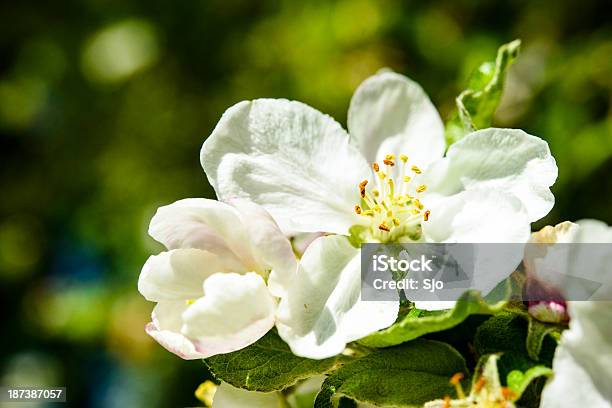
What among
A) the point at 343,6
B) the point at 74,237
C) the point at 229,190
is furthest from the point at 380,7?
the point at 229,190

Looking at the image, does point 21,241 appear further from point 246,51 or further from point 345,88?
point 345,88

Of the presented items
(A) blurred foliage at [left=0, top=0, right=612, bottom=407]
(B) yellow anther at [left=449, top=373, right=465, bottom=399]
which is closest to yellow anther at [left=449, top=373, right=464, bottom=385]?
(B) yellow anther at [left=449, top=373, right=465, bottom=399]

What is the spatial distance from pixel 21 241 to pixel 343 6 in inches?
49.7

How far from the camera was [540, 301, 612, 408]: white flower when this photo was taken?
638 mm

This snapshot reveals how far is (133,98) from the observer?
8.53 ft

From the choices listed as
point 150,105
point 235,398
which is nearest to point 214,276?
point 235,398

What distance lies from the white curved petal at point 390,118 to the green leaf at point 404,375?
26 centimetres

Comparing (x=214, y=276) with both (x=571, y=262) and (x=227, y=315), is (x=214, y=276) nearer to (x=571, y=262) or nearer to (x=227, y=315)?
(x=227, y=315)

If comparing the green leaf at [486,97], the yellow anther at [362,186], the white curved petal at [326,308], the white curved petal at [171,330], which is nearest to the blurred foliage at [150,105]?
the green leaf at [486,97]

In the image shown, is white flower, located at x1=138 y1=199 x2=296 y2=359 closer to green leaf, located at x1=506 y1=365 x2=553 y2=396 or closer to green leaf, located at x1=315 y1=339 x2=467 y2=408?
green leaf, located at x1=315 y1=339 x2=467 y2=408

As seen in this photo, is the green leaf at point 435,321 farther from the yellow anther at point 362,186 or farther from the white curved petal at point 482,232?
A: the yellow anther at point 362,186

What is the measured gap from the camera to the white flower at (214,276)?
73 centimetres

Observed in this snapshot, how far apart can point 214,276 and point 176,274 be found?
0.05 m

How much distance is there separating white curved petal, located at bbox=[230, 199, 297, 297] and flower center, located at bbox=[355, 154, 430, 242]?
0.52ft
